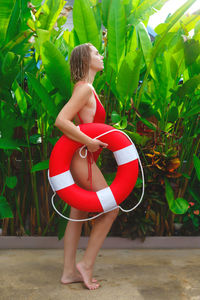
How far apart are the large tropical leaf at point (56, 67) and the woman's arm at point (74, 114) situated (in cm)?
28

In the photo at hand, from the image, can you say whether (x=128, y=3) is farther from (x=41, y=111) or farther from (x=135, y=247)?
(x=135, y=247)

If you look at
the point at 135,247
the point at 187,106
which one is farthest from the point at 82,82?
the point at 135,247

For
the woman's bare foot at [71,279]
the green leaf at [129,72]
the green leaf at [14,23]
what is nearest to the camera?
the woman's bare foot at [71,279]

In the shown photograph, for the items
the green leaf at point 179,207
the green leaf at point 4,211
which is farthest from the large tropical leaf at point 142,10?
the green leaf at point 4,211

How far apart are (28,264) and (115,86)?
102cm

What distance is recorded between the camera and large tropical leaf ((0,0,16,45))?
1.68 meters

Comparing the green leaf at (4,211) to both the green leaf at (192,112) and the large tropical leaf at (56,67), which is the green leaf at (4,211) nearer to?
the large tropical leaf at (56,67)

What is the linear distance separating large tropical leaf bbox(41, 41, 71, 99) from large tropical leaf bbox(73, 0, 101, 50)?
0.21 metres

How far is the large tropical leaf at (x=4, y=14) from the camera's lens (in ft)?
5.50

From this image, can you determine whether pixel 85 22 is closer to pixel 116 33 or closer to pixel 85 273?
pixel 116 33

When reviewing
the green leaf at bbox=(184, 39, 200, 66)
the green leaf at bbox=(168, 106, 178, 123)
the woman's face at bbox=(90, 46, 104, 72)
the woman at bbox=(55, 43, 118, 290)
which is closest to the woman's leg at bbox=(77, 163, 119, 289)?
the woman at bbox=(55, 43, 118, 290)

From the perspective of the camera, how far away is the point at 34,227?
1997 millimetres

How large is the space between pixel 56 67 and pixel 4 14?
1.42 feet

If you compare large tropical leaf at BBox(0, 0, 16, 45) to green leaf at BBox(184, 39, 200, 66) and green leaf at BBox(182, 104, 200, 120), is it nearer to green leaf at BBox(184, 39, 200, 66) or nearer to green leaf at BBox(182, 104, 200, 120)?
green leaf at BBox(184, 39, 200, 66)
